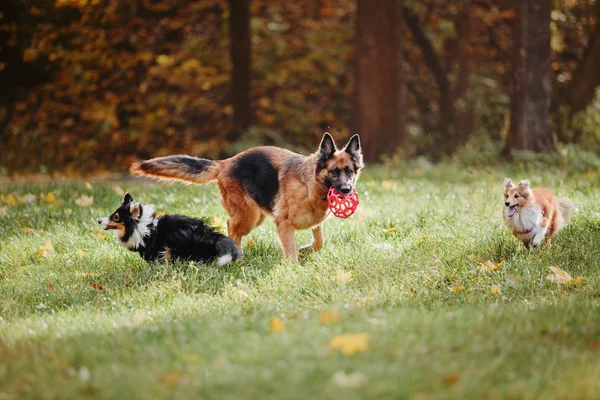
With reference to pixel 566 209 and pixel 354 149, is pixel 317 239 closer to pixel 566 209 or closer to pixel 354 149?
pixel 354 149

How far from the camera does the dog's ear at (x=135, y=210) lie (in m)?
6.53

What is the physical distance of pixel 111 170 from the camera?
19.6 metres

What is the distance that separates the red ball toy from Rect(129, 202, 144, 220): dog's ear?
1.82 m

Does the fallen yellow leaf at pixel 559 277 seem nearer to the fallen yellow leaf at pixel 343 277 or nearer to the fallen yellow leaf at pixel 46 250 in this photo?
the fallen yellow leaf at pixel 343 277

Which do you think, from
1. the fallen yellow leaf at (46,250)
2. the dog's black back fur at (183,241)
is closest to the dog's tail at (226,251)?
the dog's black back fur at (183,241)

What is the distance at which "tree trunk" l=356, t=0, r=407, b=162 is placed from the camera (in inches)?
548

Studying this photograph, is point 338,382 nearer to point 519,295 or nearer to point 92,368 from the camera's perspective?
point 92,368

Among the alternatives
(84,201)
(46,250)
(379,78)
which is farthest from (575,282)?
(379,78)

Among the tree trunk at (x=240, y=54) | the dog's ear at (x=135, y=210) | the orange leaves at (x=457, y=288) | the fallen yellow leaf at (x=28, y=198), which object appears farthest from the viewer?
the tree trunk at (x=240, y=54)

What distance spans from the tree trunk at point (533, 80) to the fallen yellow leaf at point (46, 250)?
347 inches

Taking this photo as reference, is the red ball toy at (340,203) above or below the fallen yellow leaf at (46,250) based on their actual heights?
above

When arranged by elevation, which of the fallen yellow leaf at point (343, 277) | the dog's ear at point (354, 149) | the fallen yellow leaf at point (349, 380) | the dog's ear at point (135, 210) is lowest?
the fallen yellow leaf at point (343, 277)

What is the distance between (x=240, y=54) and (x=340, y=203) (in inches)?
461

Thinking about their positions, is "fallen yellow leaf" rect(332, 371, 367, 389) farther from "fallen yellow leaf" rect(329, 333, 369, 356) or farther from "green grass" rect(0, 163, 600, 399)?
"fallen yellow leaf" rect(329, 333, 369, 356)
